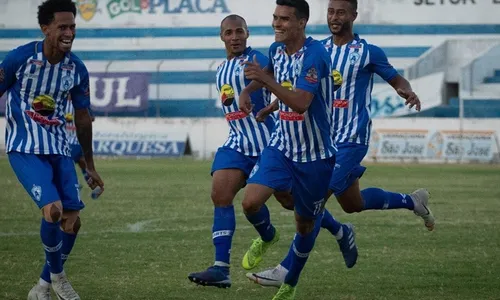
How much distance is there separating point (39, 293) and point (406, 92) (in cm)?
386

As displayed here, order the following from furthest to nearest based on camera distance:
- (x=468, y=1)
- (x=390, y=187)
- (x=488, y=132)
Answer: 1. (x=468, y=1)
2. (x=488, y=132)
3. (x=390, y=187)

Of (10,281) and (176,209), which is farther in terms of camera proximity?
(176,209)

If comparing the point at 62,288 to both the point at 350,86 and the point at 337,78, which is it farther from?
the point at 350,86

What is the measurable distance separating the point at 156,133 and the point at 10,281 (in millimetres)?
27111

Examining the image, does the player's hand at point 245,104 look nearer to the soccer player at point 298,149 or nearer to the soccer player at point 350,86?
the soccer player at point 298,149

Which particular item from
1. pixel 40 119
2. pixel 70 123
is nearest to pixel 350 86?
pixel 40 119

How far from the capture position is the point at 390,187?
22.4 m

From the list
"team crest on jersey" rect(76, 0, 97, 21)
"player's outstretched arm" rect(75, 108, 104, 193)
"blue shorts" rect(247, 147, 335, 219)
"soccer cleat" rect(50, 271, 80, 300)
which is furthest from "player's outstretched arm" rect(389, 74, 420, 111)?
"team crest on jersey" rect(76, 0, 97, 21)

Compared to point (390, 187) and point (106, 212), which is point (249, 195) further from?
point (390, 187)

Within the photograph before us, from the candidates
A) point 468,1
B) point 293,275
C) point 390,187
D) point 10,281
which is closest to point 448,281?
point 293,275

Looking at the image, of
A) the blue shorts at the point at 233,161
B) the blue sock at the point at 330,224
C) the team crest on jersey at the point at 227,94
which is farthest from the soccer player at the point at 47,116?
the blue sock at the point at 330,224

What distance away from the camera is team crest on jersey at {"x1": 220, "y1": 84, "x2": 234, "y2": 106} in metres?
10.7

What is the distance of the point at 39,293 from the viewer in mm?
8836

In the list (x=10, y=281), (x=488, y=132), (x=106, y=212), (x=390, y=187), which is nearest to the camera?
(x=10, y=281)
